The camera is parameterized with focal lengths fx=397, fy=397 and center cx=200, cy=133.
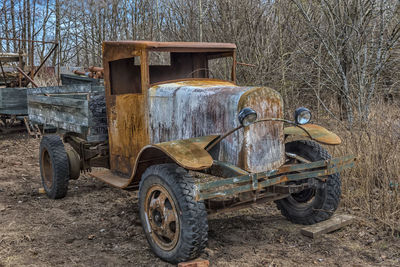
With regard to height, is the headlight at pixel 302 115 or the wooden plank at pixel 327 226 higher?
the headlight at pixel 302 115

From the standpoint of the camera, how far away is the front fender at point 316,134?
3.83 meters

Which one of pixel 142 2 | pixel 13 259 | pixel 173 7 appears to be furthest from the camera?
pixel 142 2

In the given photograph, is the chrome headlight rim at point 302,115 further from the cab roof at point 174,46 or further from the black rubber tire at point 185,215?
the cab roof at point 174,46

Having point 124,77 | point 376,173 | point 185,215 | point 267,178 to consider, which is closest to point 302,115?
point 267,178

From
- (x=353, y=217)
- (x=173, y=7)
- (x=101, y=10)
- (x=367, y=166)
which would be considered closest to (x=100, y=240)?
(x=353, y=217)

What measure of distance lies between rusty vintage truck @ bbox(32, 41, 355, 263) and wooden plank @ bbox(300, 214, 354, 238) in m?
0.10

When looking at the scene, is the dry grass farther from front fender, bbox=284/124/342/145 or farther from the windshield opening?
the windshield opening

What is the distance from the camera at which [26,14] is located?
18.1m

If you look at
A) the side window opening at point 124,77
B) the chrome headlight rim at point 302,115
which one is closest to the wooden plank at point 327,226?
the chrome headlight rim at point 302,115

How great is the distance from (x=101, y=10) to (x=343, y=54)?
9865 mm

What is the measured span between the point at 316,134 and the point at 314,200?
677 millimetres

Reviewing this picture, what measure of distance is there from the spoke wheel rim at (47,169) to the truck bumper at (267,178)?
296 centimetres

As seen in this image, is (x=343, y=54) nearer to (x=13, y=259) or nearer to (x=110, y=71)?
(x=110, y=71)

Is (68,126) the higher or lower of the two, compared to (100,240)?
higher
